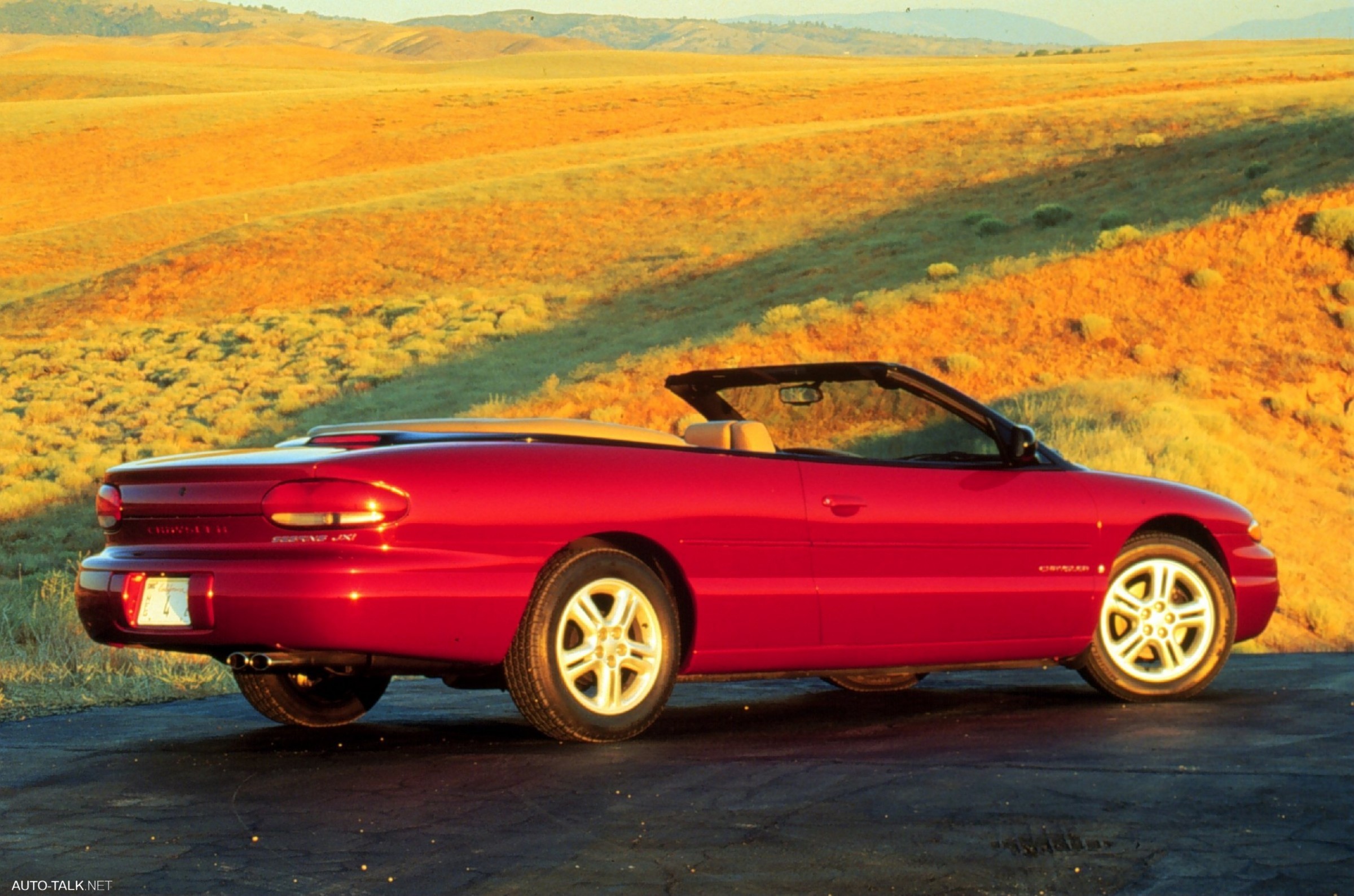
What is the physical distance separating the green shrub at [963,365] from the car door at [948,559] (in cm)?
2257

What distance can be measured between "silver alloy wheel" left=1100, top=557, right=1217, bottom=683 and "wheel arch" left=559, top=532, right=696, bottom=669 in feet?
7.27

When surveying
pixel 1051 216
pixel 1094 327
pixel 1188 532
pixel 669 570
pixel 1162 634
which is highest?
pixel 1051 216

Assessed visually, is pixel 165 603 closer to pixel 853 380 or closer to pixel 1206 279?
pixel 853 380

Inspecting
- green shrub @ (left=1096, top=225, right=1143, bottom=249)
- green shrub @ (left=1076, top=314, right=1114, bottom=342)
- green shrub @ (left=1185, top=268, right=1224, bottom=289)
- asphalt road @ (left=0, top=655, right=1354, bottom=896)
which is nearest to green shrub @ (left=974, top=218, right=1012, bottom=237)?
green shrub @ (left=1096, top=225, right=1143, bottom=249)

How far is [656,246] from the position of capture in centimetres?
4844

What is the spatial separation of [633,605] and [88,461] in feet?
94.5

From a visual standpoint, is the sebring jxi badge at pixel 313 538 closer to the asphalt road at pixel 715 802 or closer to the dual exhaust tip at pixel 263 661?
the dual exhaust tip at pixel 263 661

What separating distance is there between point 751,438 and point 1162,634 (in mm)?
2343

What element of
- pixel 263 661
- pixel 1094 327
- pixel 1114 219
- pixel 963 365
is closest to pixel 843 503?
pixel 263 661

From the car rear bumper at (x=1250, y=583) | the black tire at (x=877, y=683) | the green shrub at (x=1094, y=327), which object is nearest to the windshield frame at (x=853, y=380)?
the car rear bumper at (x=1250, y=583)

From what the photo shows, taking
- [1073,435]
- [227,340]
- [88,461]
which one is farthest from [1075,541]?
[227,340]

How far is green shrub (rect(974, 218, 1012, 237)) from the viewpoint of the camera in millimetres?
41656

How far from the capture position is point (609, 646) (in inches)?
277

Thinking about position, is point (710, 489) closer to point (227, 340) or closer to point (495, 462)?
point (495, 462)
